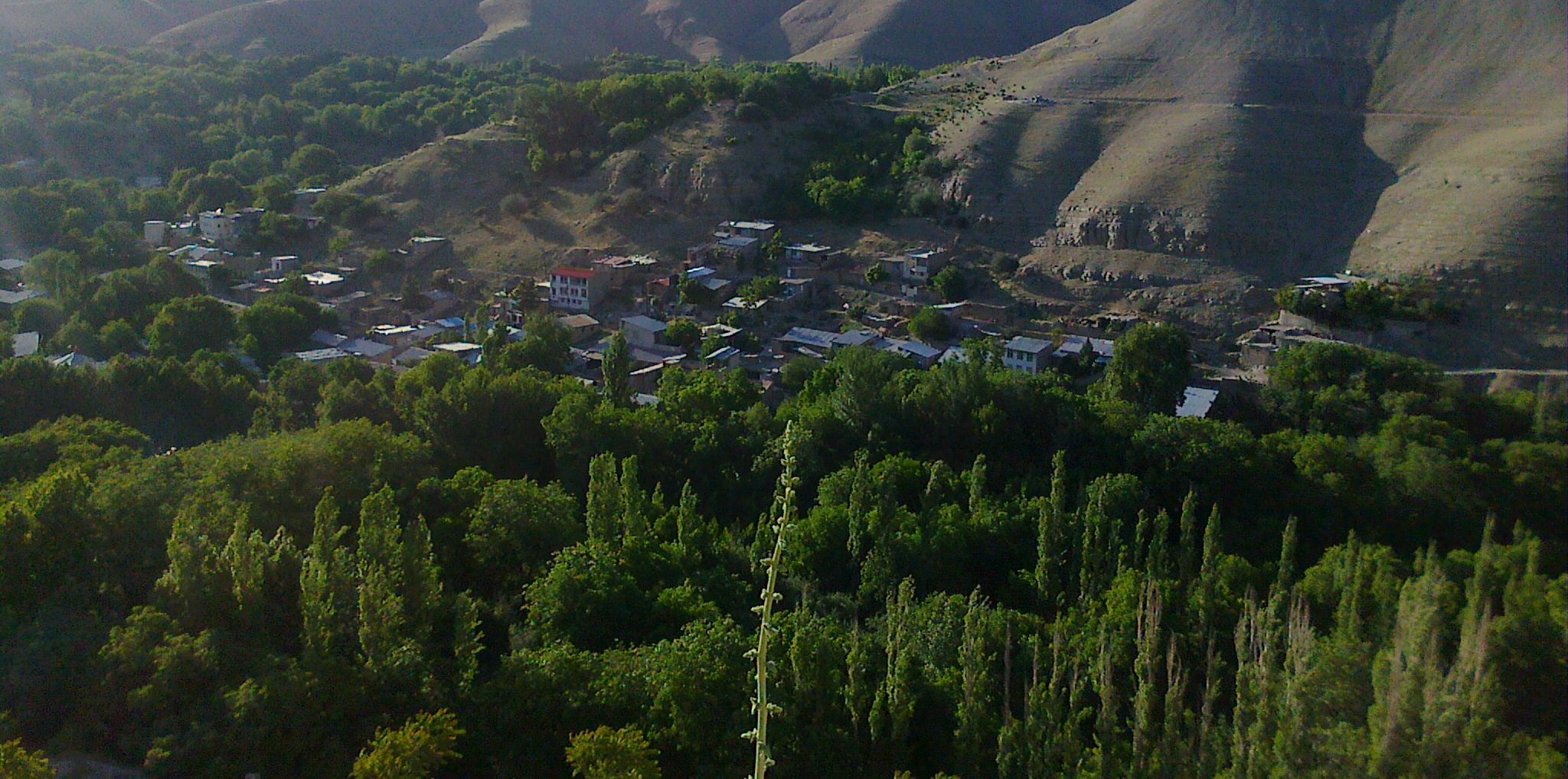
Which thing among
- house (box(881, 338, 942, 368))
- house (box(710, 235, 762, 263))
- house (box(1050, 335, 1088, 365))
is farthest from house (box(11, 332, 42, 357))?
house (box(1050, 335, 1088, 365))

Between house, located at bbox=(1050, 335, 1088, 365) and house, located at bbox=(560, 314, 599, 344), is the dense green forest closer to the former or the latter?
house, located at bbox=(1050, 335, 1088, 365)

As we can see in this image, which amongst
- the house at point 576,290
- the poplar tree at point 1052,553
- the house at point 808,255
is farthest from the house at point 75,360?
the poplar tree at point 1052,553

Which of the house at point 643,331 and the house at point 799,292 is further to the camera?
the house at point 799,292

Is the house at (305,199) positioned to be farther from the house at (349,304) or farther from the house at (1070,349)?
the house at (1070,349)

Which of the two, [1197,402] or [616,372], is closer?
[616,372]

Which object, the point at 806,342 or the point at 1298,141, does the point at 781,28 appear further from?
the point at 806,342

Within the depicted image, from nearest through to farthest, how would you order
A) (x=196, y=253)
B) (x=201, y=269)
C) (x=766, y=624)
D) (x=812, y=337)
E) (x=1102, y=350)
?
(x=766, y=624)
(x=1102, y=350)
(x=812, y=337)
(x=201, y=269)
(x=196, y=253)

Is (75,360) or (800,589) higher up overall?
(75,360)

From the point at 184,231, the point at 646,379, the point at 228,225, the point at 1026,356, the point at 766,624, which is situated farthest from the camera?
the point at 184,231

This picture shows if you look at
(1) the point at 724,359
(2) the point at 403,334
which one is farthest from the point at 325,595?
(2) the point at 403,334
